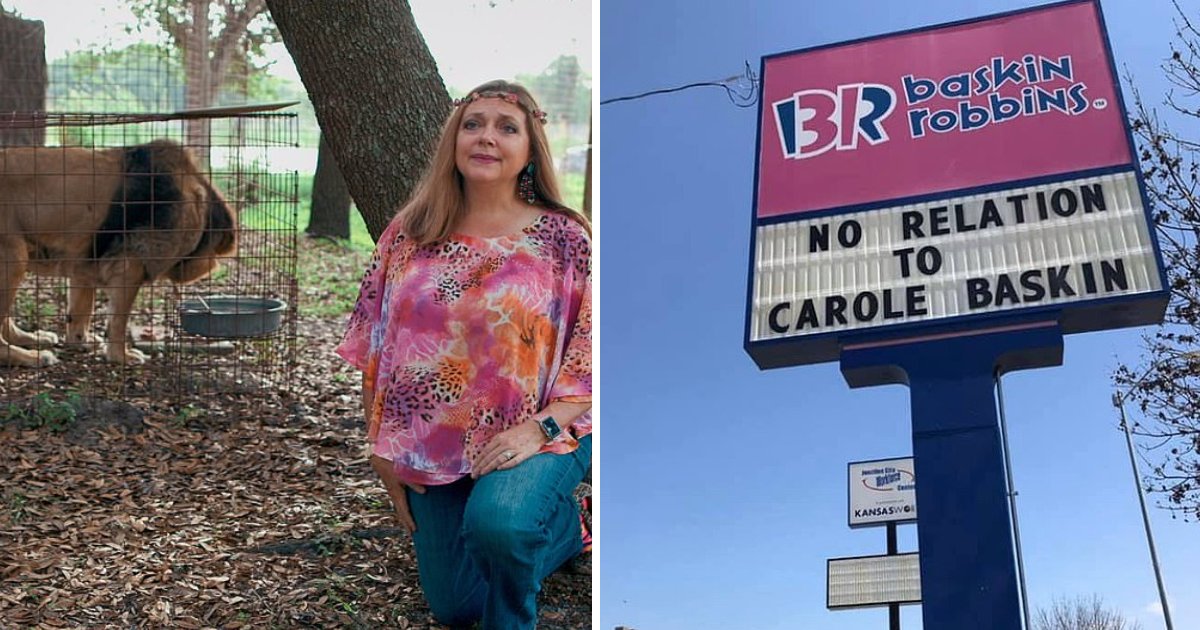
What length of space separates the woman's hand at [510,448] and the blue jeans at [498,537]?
21 mm

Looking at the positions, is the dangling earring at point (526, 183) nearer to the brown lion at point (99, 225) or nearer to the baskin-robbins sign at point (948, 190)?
the baskin-robbins sign at point (948, 190)

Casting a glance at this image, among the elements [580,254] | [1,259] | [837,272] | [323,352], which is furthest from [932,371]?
[1,259]

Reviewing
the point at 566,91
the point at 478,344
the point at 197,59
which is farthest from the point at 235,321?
the point at 566,91

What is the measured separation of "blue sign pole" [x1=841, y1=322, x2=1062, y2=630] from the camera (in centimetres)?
540

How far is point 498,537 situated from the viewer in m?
3.14

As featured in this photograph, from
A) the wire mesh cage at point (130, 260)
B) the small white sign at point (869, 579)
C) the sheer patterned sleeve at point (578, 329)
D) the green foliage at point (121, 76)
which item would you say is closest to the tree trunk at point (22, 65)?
the green foliage at point (121, 76)

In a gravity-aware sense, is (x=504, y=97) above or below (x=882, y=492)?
above

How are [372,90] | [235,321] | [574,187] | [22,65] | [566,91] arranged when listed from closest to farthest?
1. [372,90]
2. [235,321]
3. [22,65]
4. [574,187]
5. [566,91]

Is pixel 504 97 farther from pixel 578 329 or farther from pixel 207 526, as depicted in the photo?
pixel 207 526

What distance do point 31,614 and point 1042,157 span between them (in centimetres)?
513

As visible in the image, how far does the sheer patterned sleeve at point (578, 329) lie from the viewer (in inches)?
132

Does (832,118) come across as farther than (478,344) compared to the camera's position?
Yes

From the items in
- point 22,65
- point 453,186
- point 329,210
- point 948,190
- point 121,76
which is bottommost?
point 453,186

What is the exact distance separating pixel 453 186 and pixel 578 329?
58cm
